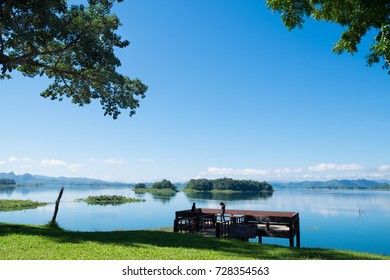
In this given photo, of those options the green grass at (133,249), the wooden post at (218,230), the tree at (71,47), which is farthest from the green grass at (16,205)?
the wooden post at (218,230)

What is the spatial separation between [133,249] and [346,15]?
13325mm

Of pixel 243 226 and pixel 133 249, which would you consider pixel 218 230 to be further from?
pixel 133 249

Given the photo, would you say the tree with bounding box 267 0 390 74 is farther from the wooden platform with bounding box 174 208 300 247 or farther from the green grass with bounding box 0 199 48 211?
the green grass with bounding box 0 199 48 211

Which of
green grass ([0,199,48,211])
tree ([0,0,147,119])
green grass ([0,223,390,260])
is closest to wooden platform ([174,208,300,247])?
green grass ([0,223,390,260])

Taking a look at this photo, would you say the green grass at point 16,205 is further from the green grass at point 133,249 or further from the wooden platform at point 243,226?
the green grass at point 133,249

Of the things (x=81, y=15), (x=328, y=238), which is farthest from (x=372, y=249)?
(x=81, y=15)

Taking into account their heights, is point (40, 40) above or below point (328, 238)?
above

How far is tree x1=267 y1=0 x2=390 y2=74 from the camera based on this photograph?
39.6 ft

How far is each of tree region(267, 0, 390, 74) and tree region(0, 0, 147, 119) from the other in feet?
41.7

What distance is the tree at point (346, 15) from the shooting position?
1208 cm

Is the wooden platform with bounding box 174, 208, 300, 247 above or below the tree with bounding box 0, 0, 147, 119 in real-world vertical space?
below
